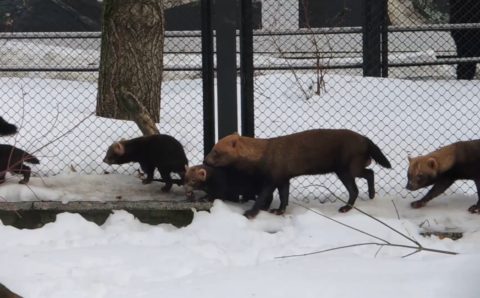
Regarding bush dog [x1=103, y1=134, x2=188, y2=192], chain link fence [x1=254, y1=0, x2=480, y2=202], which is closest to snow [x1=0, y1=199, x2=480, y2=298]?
bush dog [x1=103, y1=134, x2=188, y2=192]

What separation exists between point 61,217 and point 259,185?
1.50 meters

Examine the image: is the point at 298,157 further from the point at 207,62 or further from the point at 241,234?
the point at 207,62

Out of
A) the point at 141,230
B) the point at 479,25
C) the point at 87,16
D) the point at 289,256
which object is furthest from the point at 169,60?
the point at 289,256

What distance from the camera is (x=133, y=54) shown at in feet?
27.2

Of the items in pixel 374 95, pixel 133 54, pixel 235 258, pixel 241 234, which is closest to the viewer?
pixel 235 258

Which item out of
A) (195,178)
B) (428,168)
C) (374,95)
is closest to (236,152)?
(195,178)

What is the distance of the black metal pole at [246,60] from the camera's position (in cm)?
700

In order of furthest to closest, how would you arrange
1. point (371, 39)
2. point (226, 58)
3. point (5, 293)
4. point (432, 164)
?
point (371, 39)
point (226, 58)
point (432, 164)
point (5, 293)

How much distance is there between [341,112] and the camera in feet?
32.3

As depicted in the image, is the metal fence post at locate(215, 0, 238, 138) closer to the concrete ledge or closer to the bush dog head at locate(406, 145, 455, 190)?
the concrete ledge

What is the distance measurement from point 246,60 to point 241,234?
1.54 metres

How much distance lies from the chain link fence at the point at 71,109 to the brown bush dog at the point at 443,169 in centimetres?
202

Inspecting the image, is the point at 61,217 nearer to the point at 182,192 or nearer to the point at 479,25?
the point at 182,192

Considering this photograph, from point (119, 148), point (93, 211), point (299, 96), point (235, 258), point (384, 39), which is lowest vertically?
point (235, 258)
